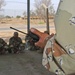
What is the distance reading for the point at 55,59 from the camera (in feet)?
3.06

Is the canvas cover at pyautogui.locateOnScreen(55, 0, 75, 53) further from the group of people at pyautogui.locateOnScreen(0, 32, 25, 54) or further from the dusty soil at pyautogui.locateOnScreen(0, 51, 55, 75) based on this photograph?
the group of people at pyautogui.locateOnScreen(0, 32, 25, 54)

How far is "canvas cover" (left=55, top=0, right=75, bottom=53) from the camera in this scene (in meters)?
0.88

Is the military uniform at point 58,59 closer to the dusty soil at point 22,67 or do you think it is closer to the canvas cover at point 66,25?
the canvas cover at point 66,25

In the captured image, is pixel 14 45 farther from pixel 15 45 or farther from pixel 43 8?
pixel 43 8

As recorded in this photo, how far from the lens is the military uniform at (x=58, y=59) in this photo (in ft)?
2.88

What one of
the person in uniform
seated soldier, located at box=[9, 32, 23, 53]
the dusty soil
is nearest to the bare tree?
seated soldier, located at box=[9, 32, 23, 53]

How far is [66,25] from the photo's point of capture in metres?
0.91

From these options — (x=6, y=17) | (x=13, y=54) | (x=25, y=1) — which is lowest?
(x=13, y=54)

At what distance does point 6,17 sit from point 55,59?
32.4ft

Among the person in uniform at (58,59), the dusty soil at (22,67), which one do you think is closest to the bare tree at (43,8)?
the dusty soil at (22,67)

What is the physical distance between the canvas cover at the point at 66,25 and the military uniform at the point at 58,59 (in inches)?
1.0

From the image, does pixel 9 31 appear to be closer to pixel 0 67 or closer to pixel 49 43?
pixel 0 67

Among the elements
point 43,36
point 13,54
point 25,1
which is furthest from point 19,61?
point 43,36

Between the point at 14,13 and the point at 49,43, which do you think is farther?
the point at 14,13
